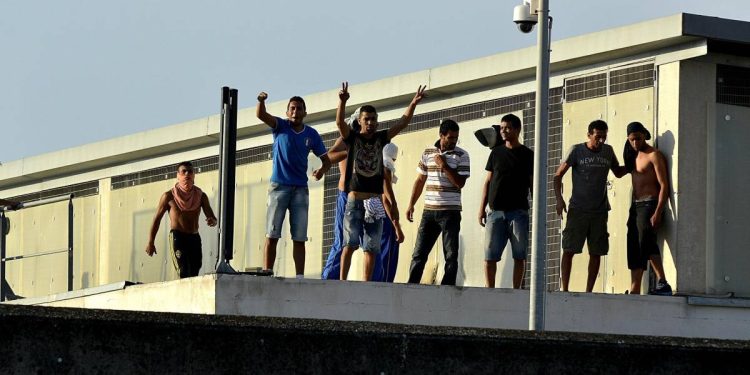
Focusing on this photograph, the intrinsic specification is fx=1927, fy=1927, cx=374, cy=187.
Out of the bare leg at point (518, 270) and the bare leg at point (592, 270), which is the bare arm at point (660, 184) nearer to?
the bare leg at point (592, 270)

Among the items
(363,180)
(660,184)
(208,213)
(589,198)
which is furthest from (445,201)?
(208,213)

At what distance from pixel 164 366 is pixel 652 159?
8.41 m

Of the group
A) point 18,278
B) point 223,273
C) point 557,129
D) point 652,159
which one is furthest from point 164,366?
point 18,278

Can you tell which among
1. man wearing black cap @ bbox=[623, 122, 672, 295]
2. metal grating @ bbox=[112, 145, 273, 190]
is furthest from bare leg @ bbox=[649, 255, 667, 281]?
metal grating @ bbox=[112, 145, 273, 190]

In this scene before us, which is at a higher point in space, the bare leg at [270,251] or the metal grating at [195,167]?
the metal grating at [195,167]

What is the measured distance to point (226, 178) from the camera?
54.0 ft

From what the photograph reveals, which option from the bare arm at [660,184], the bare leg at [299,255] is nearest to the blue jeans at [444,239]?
the bare leg at [299,255]

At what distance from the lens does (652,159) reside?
17953 mm

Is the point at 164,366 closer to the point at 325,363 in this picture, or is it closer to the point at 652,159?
the point at 325,363

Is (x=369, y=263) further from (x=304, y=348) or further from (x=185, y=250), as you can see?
(x=304, y=348)

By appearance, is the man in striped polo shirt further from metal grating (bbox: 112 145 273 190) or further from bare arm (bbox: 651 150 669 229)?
metal grating (bbox: 112 145 273 190)

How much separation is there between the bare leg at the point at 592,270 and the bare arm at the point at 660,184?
624mm

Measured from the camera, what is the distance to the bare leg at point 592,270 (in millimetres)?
18000

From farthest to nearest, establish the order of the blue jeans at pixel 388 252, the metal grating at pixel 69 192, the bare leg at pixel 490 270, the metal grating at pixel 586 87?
1. the metal grating at pixel 69 192
2. the metal grating at pixel 586 87
3. the blue jeans at pixel 388 252
4. the bare leg at pixel 490 270
